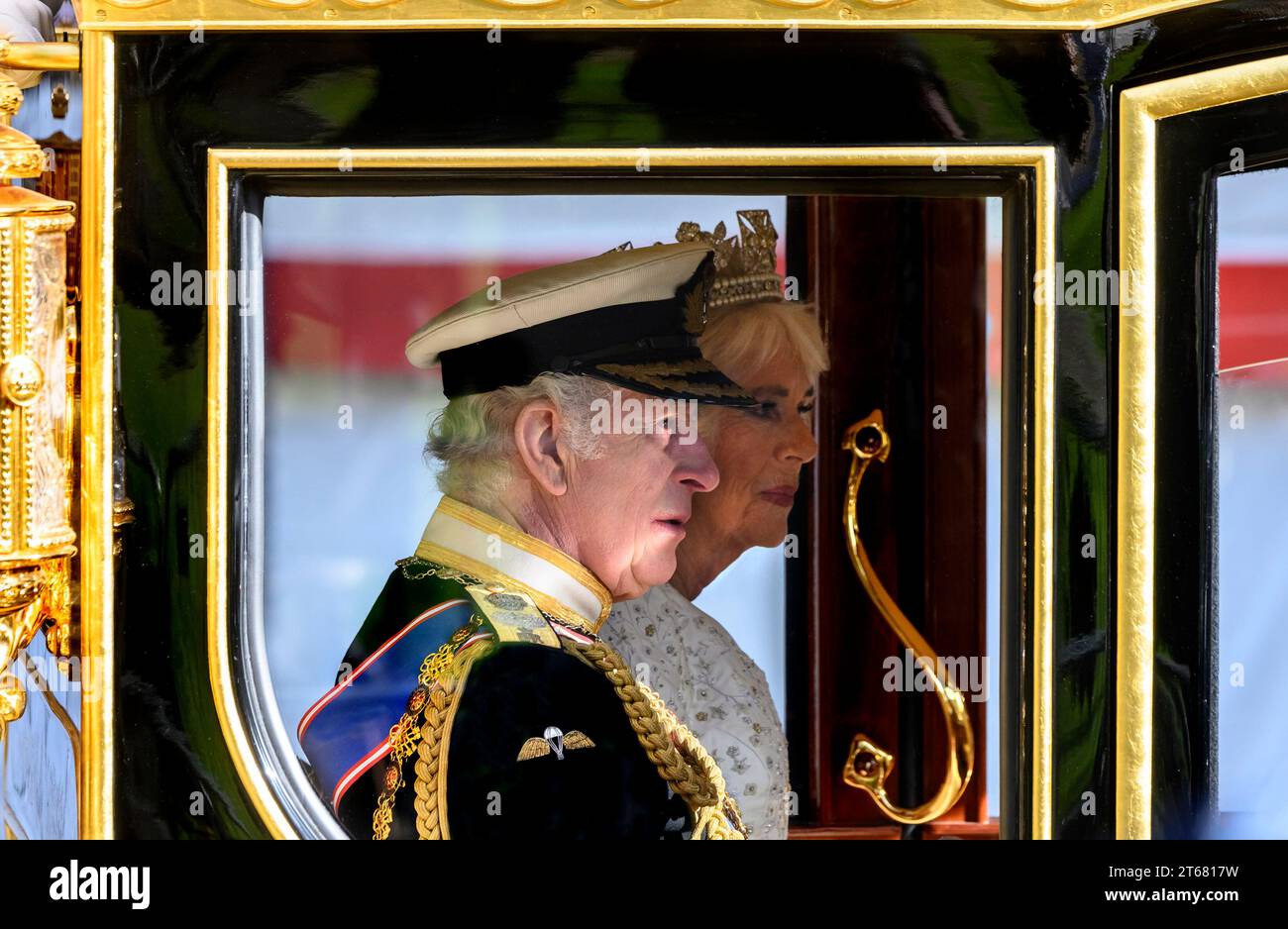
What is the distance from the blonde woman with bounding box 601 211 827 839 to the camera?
158cm

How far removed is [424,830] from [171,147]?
0.65m

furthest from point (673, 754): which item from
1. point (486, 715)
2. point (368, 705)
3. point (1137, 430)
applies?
point (1137, 430)

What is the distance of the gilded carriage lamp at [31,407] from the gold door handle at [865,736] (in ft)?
2.74

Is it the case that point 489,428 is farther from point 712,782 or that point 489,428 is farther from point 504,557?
point 712,782

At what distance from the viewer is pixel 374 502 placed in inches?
57.9

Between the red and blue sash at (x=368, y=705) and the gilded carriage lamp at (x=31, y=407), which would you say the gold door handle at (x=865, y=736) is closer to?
the red and blue sash at (x=368, y=705)

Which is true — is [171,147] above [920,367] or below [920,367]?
above

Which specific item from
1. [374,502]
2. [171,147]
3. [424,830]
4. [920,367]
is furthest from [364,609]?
[920,367]

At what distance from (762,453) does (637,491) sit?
0.15 meters

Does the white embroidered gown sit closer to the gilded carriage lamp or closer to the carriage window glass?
the carriage window glass

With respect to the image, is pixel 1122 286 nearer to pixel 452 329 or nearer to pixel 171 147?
pixel 452 329

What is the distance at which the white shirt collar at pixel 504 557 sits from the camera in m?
1.49

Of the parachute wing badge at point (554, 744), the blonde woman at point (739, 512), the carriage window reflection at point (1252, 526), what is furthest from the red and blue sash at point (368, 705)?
the carriage window reflection at point (1252, 526)

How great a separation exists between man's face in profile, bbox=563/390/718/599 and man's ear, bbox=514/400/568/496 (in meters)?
0.01
